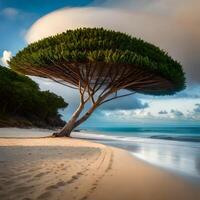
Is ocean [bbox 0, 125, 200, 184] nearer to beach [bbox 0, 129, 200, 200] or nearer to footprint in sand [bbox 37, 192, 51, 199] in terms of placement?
beach [bbox 0, 129, 200, 200]

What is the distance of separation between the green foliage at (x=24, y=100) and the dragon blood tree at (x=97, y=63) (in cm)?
1127

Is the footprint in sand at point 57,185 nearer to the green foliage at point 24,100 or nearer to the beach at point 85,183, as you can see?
the beach at point 85,183

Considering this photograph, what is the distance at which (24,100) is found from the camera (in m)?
34.9

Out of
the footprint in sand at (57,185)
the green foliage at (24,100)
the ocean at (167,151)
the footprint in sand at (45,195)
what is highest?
the green foliage at (24,100)

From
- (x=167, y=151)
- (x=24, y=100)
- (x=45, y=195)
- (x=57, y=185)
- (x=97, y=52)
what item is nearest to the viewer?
(x=45, y=195)

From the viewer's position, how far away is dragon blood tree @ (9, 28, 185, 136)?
18.0m

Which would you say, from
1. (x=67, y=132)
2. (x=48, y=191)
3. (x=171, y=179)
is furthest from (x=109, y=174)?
(x=67, y=132)

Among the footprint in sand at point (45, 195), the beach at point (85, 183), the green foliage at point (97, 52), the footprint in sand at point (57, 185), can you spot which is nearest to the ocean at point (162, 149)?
the beach at point (85, 183)

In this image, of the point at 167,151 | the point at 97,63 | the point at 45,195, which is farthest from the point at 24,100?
the point at 45,195

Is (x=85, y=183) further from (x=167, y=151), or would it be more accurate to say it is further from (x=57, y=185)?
(x=167, y=151)

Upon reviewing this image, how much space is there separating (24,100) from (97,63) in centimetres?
1881

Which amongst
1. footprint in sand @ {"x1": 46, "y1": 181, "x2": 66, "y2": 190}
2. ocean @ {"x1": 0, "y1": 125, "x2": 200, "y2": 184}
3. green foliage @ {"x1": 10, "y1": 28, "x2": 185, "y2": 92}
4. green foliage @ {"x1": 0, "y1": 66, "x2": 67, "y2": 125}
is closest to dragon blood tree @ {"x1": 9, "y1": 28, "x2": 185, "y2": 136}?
green foliage @ {"x1": 10, "y1": 28, "x2": 185, "y2": 92}

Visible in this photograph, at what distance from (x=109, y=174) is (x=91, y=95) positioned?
15.2 m

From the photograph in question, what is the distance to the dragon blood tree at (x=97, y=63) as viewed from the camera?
18000 mm
